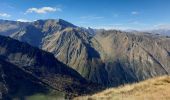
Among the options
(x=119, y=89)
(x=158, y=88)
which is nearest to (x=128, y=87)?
(x=119, y=89)

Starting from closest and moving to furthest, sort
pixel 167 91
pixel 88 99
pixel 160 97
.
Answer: pixel 160 97, pixel 167 91, pixel 88 99

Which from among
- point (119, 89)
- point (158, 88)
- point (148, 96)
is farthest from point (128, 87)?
point (148, 96)

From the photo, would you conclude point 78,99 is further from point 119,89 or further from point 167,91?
point 167,91

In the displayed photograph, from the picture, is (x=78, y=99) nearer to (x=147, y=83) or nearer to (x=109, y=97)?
(x=109, y=97)

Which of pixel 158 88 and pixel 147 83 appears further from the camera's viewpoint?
pixel 147 83

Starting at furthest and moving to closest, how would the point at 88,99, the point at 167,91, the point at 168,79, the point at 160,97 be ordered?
the point at 168,79
the point at 88,99
the point at 167,91
the point at 160,97

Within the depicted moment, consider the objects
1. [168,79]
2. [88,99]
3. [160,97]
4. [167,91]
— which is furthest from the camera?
[168,79]
